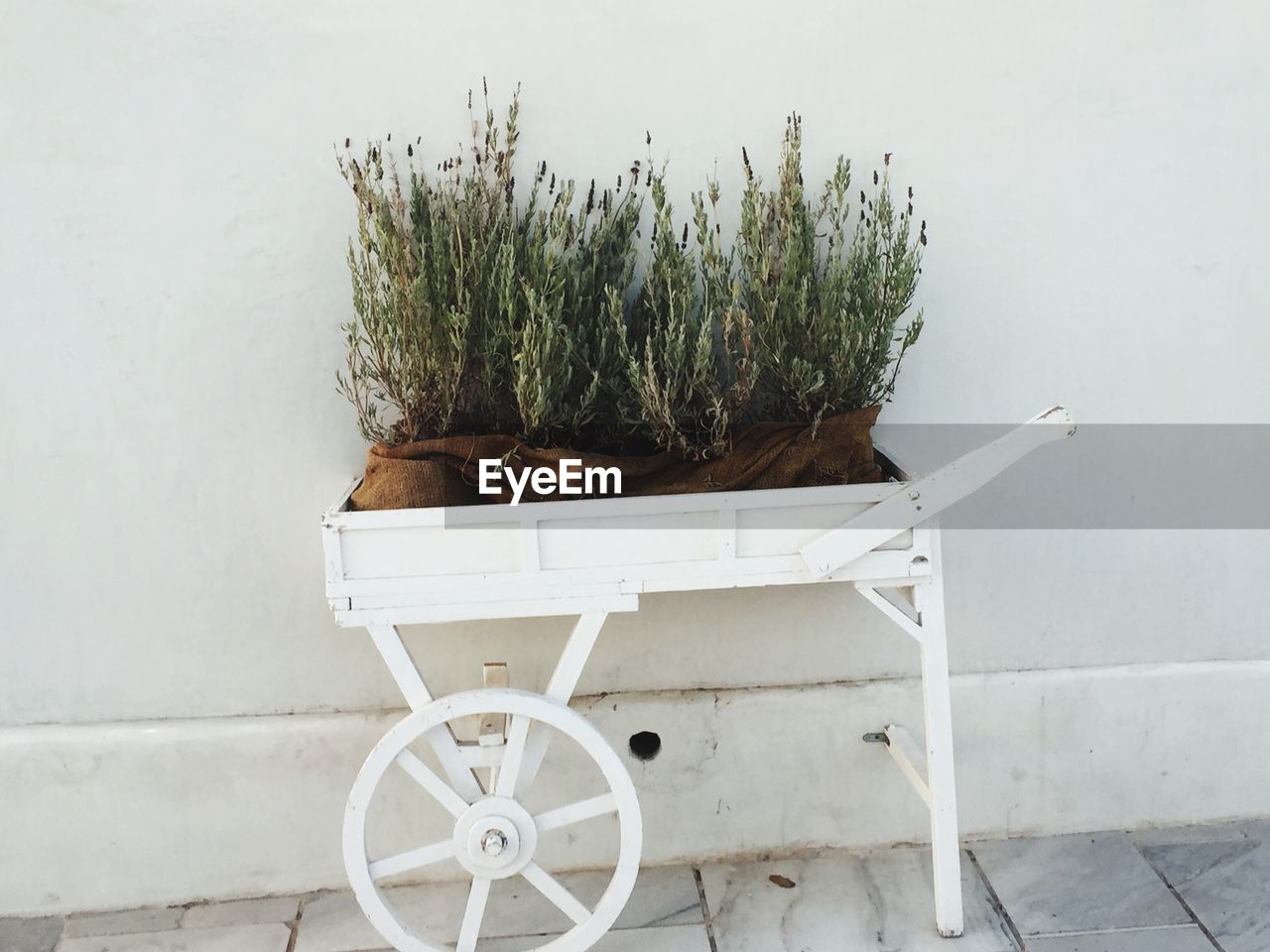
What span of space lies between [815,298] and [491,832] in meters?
1.41

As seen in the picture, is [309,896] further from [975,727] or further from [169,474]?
[975,727]

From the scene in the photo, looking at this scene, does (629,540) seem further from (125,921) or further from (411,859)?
(125,921)

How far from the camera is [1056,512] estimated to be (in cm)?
312

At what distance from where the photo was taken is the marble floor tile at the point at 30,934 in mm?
2896

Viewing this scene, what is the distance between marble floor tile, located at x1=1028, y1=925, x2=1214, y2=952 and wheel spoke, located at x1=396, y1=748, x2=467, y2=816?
1.41m

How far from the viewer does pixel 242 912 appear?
300 centimetres

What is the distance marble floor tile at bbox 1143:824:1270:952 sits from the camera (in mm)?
2842

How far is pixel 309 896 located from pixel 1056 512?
2.22 metres

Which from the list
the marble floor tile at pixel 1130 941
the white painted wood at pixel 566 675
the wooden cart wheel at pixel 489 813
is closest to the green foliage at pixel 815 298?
the white painted wood at pixel 566 675

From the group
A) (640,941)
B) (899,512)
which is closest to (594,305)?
(899,512)

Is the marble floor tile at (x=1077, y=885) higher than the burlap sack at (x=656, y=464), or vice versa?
the burlap sack at (x=656, y=464)

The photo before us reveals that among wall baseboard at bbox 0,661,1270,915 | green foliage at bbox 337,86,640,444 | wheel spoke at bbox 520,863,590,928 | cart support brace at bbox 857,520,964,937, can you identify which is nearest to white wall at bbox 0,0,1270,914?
wall baseboard at bbox 0,661,1270,915

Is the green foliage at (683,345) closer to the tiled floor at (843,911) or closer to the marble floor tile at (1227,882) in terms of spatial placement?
the tiled floor at (843,911)

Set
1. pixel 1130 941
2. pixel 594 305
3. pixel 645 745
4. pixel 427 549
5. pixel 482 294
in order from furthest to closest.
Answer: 1. pixel 645 745
2. pixel 1130 941
3. pixel 594 305
4. pixel 482 294
5. pixel 427 549
